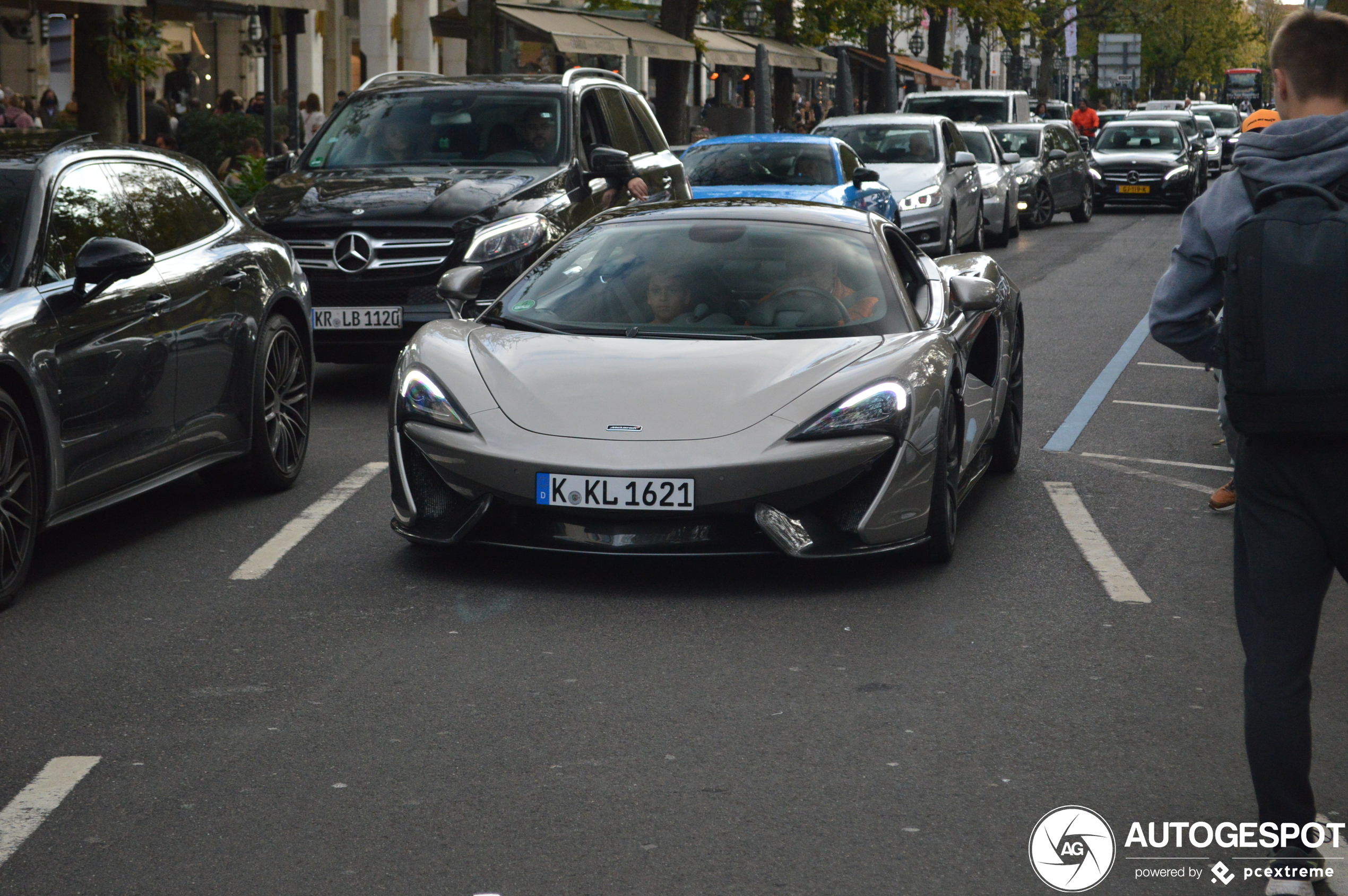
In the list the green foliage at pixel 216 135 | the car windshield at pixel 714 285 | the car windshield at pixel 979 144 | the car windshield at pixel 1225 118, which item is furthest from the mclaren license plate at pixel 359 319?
the car windshield at pixel 1225 118

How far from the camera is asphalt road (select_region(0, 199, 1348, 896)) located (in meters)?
3.89

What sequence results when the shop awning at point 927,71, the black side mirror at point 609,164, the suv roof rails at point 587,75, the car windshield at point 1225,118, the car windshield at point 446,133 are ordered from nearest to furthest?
the black side mirror at point 609,164, the car windshield at point 446,133, the suv roof rails at point 587,75, the car windshield at point 1225,118, the shop awning at point 927,71

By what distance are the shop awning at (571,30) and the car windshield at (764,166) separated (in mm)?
6803

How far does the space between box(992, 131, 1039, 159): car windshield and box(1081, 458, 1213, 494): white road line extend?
20.2 metres

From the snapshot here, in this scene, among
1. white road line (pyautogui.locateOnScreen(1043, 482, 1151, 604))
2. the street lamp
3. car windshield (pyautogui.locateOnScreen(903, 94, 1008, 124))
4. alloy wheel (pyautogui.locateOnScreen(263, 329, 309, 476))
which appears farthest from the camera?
the street lamp

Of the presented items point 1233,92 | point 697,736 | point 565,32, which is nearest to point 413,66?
point 565,32

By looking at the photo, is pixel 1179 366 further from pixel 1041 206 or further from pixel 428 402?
pixel 1041 206

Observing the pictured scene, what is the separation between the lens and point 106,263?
6359 millimetres

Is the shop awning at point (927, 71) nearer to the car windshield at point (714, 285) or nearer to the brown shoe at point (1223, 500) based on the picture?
the brown shoe at point (1223, 500)

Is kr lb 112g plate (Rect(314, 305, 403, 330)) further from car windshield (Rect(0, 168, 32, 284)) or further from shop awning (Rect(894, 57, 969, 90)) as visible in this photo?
shop awning (Rect(894, 57, 969, 90))

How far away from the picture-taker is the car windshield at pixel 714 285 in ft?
22.9

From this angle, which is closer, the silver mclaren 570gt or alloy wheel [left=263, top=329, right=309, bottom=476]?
the silver mclaren 570gt

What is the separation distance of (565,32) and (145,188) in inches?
723

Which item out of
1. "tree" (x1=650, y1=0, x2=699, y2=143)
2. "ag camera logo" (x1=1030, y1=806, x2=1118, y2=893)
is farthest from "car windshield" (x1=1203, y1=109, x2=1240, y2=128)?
"ag camera logo" (x1=1030, y1=806, x2=1118, y2=893)
